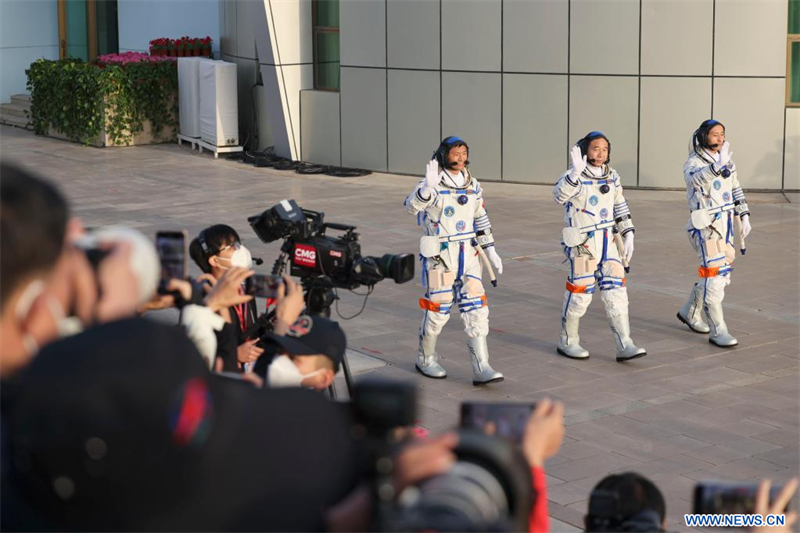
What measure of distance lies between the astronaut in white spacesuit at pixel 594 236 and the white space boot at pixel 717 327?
2.58ft

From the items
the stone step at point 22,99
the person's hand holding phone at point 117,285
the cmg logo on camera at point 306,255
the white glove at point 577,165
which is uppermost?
the stone step at point 22,99

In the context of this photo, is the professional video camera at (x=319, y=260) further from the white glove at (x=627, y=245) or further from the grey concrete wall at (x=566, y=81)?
the grey concrete wall at (x=566, y=81)

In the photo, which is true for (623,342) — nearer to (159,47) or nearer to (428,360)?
(428,360)

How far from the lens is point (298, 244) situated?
5.91 meters

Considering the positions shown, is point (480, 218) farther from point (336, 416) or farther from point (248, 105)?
point (248, 105)

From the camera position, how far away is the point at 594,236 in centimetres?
966

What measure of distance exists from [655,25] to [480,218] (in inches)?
350

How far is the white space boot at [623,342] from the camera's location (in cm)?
968

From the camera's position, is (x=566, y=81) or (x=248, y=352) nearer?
(x=248, y=352)

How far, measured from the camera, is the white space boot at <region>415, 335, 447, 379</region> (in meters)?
9.33

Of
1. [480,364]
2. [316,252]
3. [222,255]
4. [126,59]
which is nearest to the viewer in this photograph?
[316,252]

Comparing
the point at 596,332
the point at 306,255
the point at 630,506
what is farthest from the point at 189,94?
the point at 630,506

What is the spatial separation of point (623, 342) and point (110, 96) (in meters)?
15.4

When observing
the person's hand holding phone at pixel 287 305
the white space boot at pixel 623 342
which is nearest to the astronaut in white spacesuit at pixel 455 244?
the white space boot at pixel 623 342
